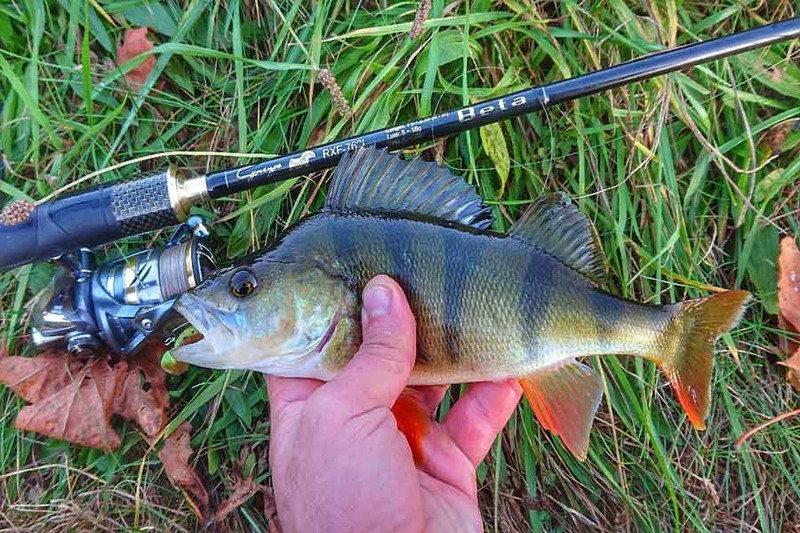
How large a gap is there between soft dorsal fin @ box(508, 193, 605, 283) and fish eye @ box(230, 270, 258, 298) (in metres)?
0.79

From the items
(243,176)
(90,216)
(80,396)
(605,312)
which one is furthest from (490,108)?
(80,396)

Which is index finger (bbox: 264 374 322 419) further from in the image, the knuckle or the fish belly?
the knuckle

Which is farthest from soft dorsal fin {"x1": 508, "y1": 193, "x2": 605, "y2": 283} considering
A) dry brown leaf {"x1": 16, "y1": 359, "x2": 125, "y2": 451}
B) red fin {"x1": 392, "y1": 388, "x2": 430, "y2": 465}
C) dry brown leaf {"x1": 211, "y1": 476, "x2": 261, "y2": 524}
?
dry brown leaf {"x1": 16, "y1": 359, "x2": 125, "y2": 451}

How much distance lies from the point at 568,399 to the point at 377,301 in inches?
29.0

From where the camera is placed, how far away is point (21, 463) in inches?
89.6

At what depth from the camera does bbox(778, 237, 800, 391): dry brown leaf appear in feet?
7.32

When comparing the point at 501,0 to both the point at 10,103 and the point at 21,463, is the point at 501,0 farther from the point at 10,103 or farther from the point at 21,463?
the point at 21,463

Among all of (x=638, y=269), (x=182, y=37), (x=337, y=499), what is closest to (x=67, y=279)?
(x=182, y=37)

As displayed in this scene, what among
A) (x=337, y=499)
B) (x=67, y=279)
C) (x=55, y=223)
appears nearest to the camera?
(x=337, y=499)

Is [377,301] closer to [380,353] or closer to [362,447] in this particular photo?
[380,353]

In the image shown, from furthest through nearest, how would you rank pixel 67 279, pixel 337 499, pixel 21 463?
1. pixel 21 463
2. pixel 67 279
3. pixel 337 499

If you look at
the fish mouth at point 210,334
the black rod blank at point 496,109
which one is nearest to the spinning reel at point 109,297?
the black rod blank at point 496,109

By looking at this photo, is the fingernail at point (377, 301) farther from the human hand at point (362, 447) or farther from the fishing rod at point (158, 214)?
the fishing rod at point (158, 214)

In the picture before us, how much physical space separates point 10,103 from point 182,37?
0.76 metres
